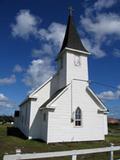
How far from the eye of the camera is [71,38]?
23781 millimetres

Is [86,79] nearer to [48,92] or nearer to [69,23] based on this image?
[48,92]

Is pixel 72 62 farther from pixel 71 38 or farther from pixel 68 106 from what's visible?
pixel 68 106

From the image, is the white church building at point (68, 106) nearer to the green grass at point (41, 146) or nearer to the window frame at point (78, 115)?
the window frame at point (78, 115)

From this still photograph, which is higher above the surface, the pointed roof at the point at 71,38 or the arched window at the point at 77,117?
the pointed roof at the point at 71,38

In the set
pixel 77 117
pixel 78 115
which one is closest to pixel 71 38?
pixel 78 115

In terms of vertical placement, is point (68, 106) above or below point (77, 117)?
above

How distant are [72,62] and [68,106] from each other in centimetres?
497

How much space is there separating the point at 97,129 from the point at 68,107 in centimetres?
401

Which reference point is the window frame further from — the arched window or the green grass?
the green grass

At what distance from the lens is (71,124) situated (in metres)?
19.4

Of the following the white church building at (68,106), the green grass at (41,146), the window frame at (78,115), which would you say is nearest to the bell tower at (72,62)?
the white church building at (68,106)

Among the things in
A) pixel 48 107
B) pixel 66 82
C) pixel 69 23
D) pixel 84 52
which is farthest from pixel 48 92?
pixel 69 23

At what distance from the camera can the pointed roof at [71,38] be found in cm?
2261

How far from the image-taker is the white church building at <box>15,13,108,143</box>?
18.9 m
